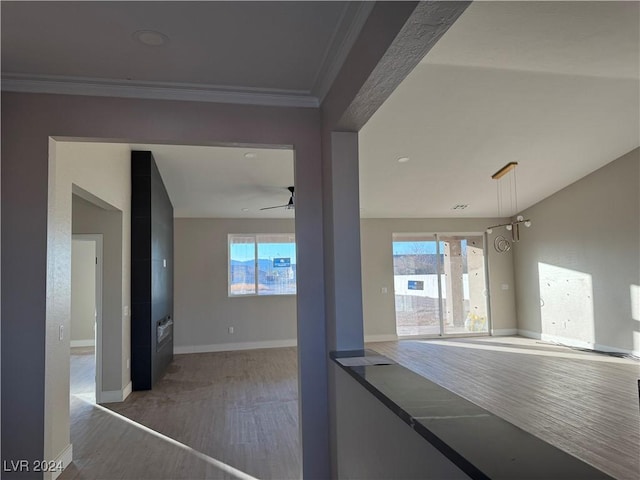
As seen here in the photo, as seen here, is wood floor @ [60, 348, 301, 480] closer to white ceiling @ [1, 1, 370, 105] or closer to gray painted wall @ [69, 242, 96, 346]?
white ceiling @ [1, 1, 370, 105]

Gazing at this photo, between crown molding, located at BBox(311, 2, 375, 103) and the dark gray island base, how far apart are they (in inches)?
67.1

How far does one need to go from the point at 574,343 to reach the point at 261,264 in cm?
636

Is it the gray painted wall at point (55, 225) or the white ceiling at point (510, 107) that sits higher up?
the white ceiling at point (510, 107)

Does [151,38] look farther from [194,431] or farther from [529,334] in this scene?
[529,334]

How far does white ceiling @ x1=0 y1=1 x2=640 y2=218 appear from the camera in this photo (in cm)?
209

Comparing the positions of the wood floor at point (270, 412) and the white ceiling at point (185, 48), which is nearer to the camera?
the white ceiling at point (185, 48)

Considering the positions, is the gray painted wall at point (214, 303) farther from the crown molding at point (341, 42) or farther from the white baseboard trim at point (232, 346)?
the crown molding at point (341, 42)

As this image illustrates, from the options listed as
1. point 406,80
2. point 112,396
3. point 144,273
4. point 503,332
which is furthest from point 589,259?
point 112,396

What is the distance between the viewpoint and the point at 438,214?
9.02 meters

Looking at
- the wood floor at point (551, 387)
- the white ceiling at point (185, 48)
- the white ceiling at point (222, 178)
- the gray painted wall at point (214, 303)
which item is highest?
the white ceiling at point (222, 178)

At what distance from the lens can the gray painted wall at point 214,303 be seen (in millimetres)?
8102

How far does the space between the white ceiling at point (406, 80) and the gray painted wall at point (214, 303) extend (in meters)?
0.45

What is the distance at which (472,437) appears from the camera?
1.25 metres

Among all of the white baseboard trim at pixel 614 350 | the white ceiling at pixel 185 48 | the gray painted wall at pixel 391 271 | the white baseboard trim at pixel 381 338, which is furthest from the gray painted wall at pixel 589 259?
the white ceiling at pixel 185 48
